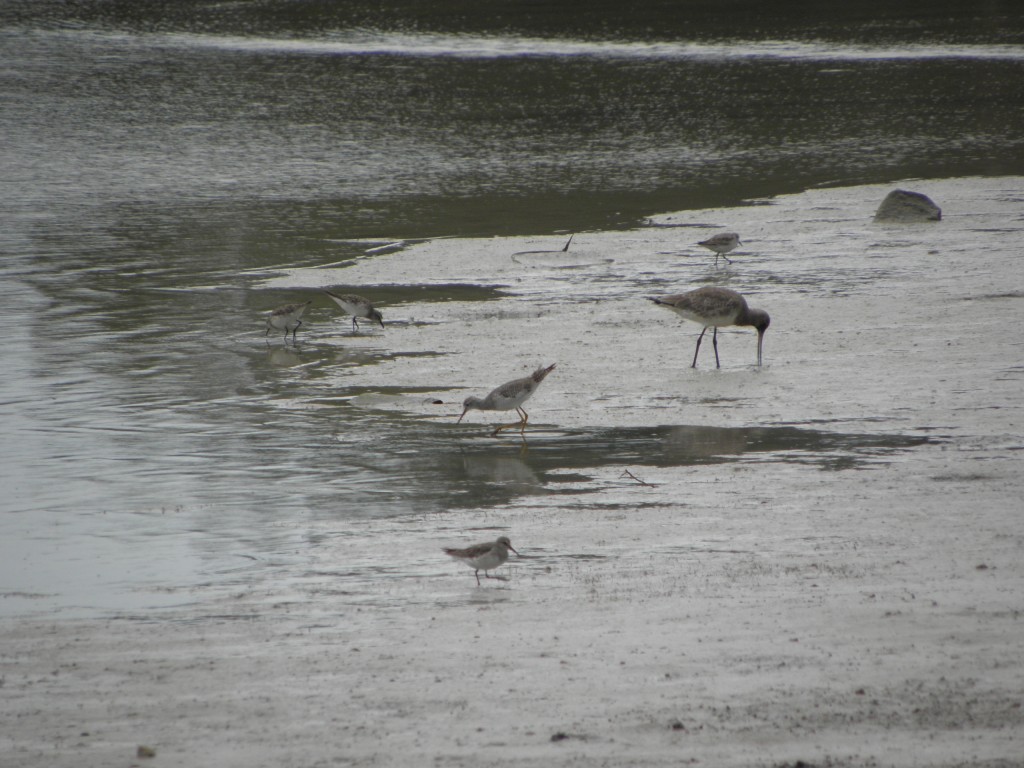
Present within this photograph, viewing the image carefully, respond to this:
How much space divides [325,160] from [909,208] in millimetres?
13432

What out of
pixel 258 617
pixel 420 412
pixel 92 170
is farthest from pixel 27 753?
pixel 92 170

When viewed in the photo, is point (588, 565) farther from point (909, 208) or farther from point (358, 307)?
point (909, 208)

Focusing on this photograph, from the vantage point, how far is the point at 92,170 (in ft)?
91.9

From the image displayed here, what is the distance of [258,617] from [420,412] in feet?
14.2

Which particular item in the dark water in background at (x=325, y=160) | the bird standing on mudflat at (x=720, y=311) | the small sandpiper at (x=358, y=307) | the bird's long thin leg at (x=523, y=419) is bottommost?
the dark water in background at (x=325, y=160)

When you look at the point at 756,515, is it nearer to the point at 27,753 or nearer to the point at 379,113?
the point at 27,753

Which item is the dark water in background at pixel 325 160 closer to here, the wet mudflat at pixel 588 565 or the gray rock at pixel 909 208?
the wet mudflat at pixel 588 565

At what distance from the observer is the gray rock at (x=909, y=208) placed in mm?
19016

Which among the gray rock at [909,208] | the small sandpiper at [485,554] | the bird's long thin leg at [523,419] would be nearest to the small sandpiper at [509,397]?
the bird's long thin leg at [523,419]

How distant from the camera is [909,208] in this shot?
1911 cm

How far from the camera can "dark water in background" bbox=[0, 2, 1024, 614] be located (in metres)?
10.2

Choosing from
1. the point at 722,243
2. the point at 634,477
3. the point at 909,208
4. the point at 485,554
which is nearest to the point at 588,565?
the point at 485,554

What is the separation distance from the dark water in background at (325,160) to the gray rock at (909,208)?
169 inches

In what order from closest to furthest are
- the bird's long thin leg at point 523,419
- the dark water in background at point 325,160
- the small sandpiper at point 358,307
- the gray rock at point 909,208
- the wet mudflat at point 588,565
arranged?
the wet mudflat at point 588,565, the dark water in background at point 325,160, the bird's long thin leg at point 523,419, the small sandpiper at point 358,307, the gray rock at point 909,208
